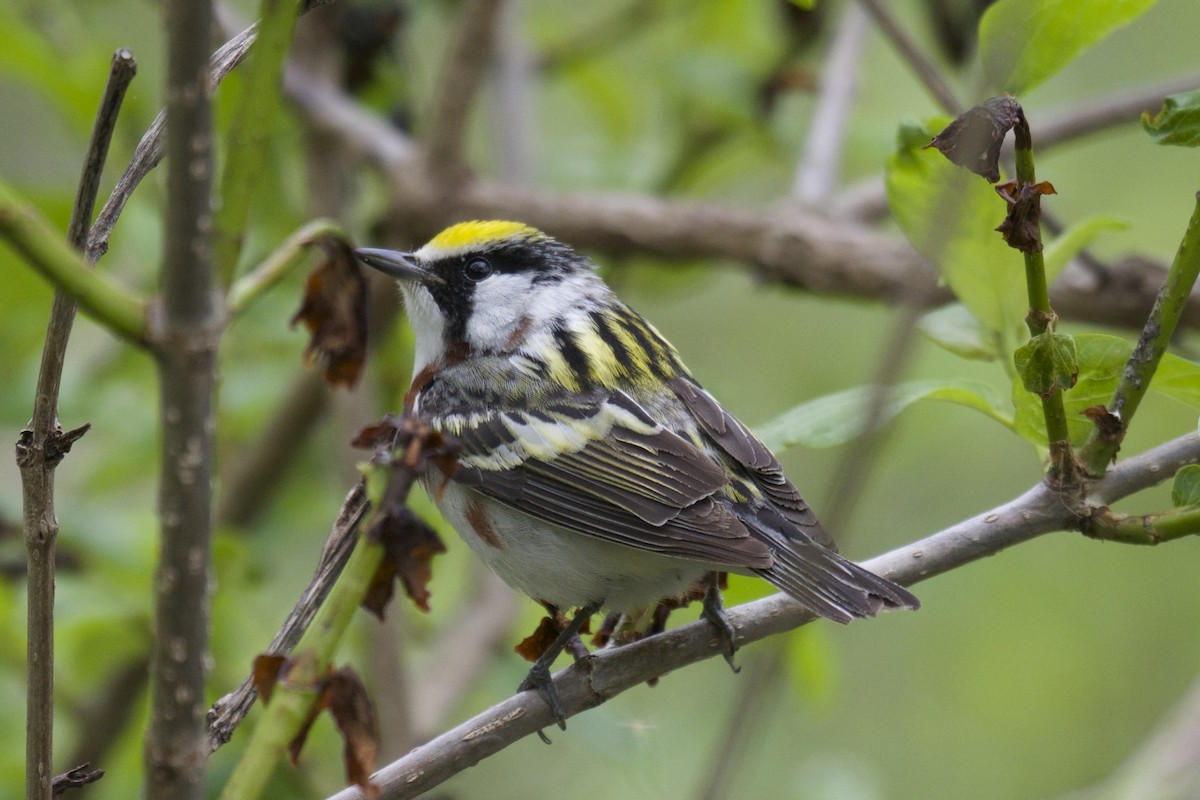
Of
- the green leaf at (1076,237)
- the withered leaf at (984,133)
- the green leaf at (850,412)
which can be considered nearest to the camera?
the withered leaf at (984,133)

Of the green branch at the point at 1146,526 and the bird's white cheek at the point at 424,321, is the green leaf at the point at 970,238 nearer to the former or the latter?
the green branch at the point at 1146,526

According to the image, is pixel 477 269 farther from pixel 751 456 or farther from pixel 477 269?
pixel 751 456

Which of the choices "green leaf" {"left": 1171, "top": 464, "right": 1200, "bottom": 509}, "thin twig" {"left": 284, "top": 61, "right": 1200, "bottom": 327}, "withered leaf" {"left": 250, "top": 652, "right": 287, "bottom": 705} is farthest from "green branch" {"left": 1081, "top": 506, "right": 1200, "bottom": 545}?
"thin twig" {"left": 284, "top": 61, "right": 1200, "bottom": 327}

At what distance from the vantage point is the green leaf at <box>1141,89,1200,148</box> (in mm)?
1521

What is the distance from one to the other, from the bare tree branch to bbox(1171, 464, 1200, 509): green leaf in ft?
0.48

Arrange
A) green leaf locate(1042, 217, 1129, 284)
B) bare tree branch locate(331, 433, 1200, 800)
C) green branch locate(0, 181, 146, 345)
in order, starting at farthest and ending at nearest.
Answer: green leaf locate(1042, 217, 1129, 284) → bare tree branch locate(331, 433, 1200, 800) → green branch locate(0, 181, 146, 345)

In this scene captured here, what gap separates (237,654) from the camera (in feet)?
10.6

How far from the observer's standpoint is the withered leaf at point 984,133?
143 centimetres

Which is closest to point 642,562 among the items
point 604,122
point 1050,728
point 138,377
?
point 138,377

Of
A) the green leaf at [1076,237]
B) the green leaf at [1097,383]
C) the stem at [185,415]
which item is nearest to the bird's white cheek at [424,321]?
the green leaf at [1076,237]

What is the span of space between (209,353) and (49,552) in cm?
52

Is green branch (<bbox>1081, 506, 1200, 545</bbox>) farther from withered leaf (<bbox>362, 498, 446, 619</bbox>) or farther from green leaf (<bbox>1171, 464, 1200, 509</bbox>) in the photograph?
withered leaf (<bbox>362, 498, 446, 619</bbox>)

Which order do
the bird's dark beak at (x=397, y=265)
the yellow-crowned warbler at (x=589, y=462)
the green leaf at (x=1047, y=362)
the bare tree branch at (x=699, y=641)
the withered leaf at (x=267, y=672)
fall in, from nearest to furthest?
the withered leaf at (x=267, y=672) < the green leaf at (x=1047, y=362) < the bare tree branch at (x=699, y=641) < the yellow-crowned warbler at (x=589, y=462) < the bird's dark beak at (x=397, y=265)

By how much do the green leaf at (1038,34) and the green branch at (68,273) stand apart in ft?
4.20
